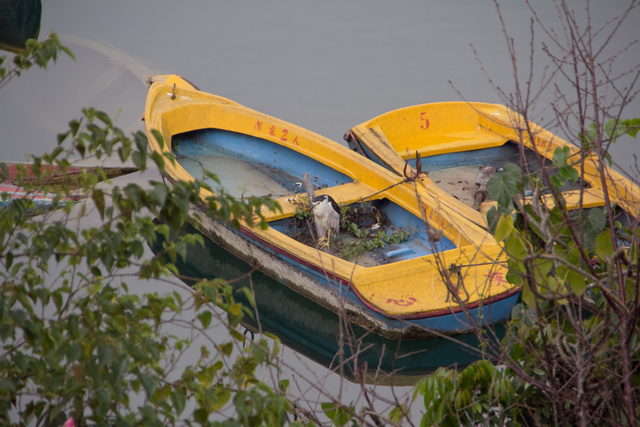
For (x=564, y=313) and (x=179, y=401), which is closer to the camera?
(x=179, y=401)

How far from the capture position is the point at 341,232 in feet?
14.1

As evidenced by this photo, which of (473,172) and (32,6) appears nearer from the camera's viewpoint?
(32,6)

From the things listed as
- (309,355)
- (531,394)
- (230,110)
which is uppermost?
(230,110)

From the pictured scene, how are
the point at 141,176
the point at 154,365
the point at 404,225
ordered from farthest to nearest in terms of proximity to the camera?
the point at 141,176 → the point at 404,225 → the point at 154,365

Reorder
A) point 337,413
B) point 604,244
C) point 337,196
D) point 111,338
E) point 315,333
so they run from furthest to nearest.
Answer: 1. point 337,196
2. point 315,333
3. point 337,413
4. point 604,244
5. point 111,338

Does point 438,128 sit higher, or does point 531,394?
point 438,128

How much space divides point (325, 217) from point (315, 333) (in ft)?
2.21

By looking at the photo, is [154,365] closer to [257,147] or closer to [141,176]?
[257,147]

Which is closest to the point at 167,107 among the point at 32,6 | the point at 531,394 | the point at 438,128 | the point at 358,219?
the point at 358,219

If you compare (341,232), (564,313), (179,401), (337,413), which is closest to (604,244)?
(564,313)

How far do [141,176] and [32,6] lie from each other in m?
3.38

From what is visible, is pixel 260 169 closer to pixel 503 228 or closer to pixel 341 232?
pixel 341 232

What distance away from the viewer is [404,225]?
428 centimetres

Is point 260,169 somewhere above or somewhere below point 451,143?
below
